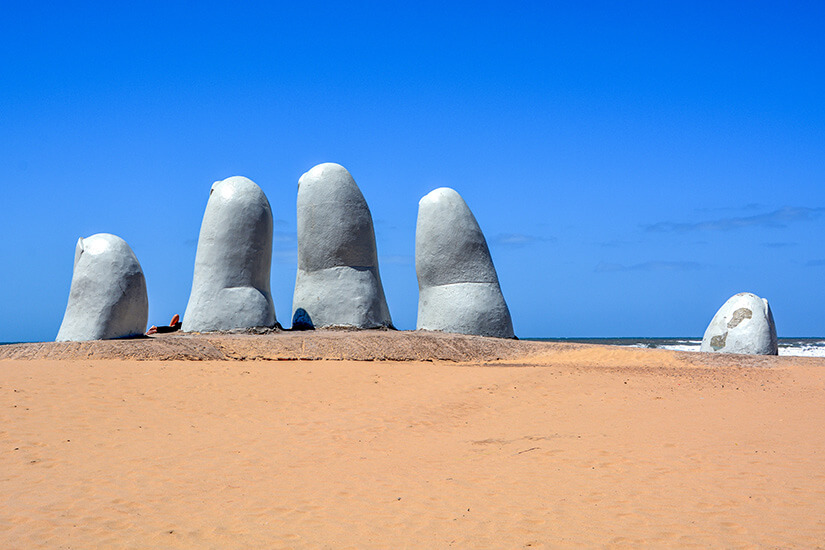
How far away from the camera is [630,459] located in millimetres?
6445

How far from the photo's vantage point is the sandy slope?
4.57 m

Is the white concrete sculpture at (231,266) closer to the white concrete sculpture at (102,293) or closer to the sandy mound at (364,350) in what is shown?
the sandy mound at (364,350)

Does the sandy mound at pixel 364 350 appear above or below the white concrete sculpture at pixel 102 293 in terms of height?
below

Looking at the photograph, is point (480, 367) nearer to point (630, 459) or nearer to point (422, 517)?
point (630, 459)

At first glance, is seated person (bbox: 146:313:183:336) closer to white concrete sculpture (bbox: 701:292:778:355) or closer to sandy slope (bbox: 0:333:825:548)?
sandy slope (bbox: 0:333:825:548)

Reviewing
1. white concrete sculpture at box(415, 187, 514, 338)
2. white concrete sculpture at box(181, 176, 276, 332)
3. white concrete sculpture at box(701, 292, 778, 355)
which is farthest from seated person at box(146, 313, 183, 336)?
white concrete sculpture at box(701, 292, 778, 355)

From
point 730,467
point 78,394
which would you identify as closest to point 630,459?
point 730,467

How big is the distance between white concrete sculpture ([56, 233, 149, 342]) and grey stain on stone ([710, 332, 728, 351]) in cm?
1165

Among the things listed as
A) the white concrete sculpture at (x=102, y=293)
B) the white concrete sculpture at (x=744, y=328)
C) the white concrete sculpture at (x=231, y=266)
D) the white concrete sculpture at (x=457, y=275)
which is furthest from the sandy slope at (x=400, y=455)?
the white concrete sculpture at (x=457, y=275)

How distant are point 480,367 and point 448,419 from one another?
12.9 feet

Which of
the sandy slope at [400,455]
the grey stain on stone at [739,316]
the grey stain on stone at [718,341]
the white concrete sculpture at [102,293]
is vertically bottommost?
the sandy slope at [400,455]

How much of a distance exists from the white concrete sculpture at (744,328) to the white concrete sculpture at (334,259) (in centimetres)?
708

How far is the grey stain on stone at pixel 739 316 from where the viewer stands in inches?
596

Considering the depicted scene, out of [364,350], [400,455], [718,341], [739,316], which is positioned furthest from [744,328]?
[400,455]
